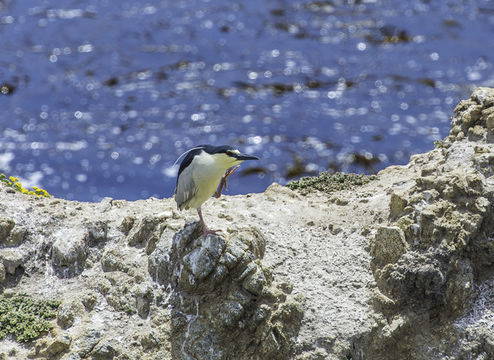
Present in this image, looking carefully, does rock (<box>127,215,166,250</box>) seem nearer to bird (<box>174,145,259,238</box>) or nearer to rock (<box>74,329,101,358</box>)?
bird (<box>174,145,259,238</box>)

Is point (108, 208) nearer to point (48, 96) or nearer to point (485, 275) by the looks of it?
point (485, 275)

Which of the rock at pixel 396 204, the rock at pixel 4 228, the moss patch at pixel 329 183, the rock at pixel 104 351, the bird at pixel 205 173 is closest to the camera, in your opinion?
the rock at pixel 104 351

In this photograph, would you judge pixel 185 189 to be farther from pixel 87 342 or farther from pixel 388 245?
pixel 388 245

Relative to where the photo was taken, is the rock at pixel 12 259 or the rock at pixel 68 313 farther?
the rock at pixel 12 259

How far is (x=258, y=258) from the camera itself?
8.77 meters

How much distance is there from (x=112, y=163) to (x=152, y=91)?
3.23 meters

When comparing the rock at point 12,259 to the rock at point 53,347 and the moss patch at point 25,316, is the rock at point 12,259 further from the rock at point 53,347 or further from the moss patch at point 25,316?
the rock at point 53,347

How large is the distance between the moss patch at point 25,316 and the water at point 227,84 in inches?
384

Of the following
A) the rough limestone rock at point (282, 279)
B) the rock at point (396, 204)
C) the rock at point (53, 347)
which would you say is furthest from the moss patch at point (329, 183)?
the rock at point (53, 347)

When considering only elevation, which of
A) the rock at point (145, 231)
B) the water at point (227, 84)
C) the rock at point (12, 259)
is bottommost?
the water at point (227, 84)

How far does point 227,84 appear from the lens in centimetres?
2197

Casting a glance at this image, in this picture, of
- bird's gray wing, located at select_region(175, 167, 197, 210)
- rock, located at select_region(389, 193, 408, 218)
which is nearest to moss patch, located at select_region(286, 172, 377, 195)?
rock, located at select_region(389, 193, 408, 218)

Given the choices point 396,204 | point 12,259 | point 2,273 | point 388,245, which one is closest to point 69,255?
point 12,259

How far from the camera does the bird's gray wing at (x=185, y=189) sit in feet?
28.9
